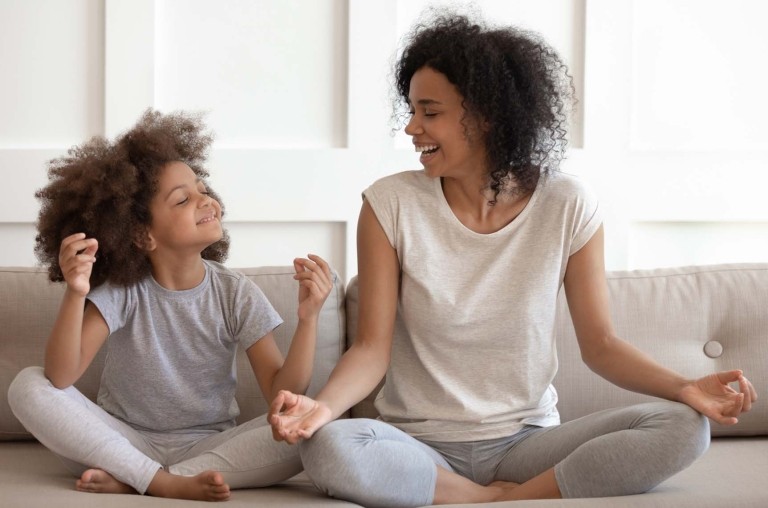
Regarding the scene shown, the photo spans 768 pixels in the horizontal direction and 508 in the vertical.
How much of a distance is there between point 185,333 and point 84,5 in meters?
0.96

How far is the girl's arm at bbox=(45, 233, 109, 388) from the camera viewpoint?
1787mm

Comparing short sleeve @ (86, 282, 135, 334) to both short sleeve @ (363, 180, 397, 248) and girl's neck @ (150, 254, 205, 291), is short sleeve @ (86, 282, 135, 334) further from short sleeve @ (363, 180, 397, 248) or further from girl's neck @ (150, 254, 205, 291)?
short sleeve @ (363, 180, 397, 248)

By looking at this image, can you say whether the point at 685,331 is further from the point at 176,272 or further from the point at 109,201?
the point at 109,201

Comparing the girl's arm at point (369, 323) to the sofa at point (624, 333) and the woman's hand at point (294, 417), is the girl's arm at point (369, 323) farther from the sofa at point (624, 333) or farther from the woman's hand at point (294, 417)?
the sofa at point (624, 333)

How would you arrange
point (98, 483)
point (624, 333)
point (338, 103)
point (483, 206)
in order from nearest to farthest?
1. point (98, 483)
2. point (483, 206)
3. point (624, 333)
4. point (338, 103)

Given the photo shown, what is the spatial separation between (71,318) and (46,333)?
0.31 metres

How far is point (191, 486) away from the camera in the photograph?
1688mm

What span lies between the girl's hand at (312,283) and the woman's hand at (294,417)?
0.24m

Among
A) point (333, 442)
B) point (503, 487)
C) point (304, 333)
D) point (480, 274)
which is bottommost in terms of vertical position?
→ point (503, 487)

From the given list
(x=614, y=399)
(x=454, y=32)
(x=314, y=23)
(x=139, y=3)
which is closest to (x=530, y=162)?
(x=454, y=32)

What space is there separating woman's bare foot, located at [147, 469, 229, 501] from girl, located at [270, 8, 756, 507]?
9.2 inches

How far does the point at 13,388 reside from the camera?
1811 millimetres

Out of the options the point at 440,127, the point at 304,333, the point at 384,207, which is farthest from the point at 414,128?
the point at 304,333

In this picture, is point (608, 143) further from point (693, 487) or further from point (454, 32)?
point (693, 487)
